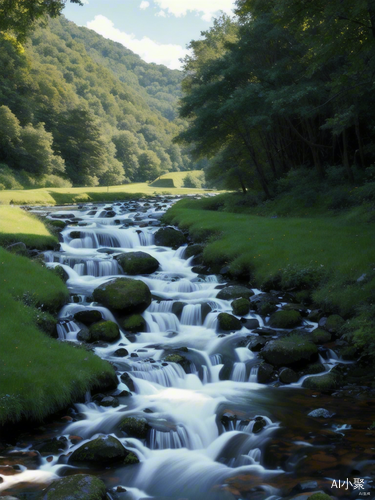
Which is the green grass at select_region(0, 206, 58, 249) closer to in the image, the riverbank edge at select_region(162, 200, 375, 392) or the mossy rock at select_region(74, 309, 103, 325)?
the riverbank edge at select_region(162, 200, 375, 392)

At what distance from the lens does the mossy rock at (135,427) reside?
6984 mm

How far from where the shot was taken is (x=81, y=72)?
159 meters

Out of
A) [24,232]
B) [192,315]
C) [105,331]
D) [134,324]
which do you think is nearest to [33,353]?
[105,331]

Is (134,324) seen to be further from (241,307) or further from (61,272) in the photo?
(61,272)

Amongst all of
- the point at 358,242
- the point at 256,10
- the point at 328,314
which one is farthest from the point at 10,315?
the point at 256,10

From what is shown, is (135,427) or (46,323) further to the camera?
(46,323)

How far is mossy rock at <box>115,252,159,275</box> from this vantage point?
54.0 ft

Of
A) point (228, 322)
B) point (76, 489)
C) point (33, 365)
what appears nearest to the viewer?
point (76, 489)

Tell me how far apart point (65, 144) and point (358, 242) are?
205 ft

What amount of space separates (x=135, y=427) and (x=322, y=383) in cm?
413

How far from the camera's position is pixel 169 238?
2214 cm

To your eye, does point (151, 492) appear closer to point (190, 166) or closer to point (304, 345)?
point (304, 345)

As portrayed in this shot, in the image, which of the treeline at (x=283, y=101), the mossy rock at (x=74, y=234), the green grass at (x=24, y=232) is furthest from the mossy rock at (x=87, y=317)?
the mossy rock at (x=74, y=234)

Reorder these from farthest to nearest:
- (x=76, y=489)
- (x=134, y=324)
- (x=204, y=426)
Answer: (x=134, y=324), (x=204, y=426), (x=76, y=489)
